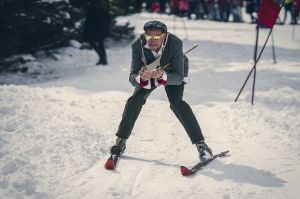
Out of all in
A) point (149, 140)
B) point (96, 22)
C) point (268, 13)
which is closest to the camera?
point (149, 140)

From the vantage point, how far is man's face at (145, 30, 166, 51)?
464cm

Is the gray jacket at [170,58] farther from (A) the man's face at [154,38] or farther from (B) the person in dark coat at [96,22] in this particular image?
(B) the person in dark coat at [96,22]

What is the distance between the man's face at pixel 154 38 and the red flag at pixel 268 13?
10.0ft

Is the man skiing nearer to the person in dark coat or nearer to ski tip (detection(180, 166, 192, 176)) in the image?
ski tip (detection(180, 166, 192, 176))

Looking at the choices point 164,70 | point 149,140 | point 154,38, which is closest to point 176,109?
point 164,70

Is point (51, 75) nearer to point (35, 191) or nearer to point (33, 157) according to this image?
point (33, 157)

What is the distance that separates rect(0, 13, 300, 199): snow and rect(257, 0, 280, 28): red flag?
60.7 inches

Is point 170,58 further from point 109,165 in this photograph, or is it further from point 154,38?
point 109,165

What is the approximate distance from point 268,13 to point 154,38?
3.22 metres

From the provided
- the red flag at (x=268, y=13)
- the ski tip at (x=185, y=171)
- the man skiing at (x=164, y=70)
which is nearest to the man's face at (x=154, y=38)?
the man skiing at (x=164, y=70)

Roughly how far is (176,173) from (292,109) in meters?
3.25

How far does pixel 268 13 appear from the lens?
22.9ft

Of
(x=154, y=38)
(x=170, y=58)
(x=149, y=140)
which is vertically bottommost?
(x=149, y=140)

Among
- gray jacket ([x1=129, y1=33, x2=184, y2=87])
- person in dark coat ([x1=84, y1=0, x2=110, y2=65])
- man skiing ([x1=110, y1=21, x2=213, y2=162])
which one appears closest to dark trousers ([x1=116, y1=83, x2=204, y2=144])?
man skiing ([x1=110, y1=21, x2=213, y2=162])
